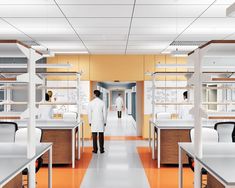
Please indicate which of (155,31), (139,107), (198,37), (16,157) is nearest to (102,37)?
(155,31)

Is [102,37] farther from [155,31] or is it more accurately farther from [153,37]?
[155,31]

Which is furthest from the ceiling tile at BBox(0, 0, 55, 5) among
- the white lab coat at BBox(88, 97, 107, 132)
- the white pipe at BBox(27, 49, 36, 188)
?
the white lab coat at BBox(88, 97, 107, 132)

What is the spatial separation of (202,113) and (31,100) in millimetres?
1639

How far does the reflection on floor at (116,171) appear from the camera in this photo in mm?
4863

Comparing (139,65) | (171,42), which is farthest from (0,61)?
(171,42)

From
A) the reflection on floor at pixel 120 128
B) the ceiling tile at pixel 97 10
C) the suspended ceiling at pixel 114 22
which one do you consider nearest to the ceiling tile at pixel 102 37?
the suspended ceiling at pixel 114 22

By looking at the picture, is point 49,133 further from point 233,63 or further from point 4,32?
point 233,63

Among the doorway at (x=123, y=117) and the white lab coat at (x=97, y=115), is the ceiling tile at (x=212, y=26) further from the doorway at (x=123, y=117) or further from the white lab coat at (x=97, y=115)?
the doorway at (x=123, y=117)

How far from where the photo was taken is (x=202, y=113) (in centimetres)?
303

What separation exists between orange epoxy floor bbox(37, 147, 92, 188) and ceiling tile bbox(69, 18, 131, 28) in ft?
8.42

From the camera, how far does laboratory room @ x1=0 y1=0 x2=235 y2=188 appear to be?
313 centimetres

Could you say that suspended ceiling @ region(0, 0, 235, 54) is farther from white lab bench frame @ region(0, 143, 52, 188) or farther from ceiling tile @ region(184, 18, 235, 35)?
white lab bench frame @ region(0, 143, 52, 188)

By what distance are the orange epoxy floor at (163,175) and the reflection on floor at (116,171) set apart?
0.10 m

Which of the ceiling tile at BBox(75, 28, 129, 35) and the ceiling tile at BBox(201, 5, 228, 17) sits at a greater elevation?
the ceiling tile at BBox(75, 28, 129, 35)
